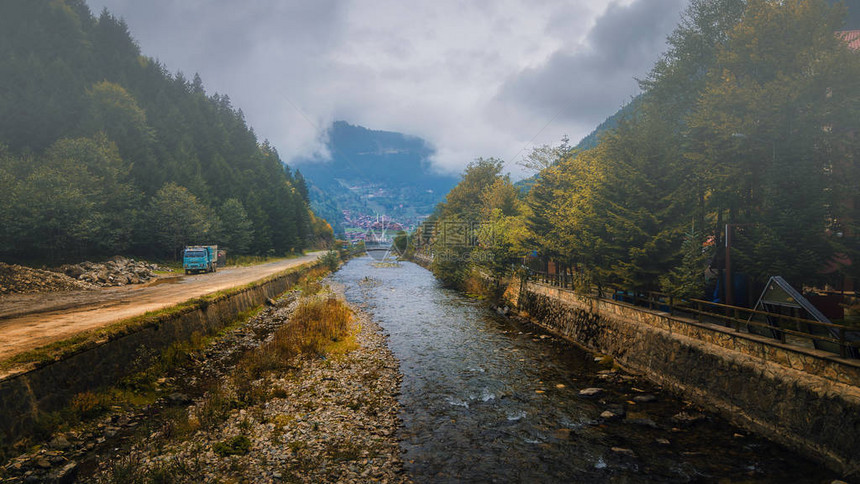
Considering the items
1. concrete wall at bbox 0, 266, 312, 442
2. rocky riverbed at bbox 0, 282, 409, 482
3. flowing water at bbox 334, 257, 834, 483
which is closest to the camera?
rocky riverbed at bbox 0, 282, 409, 482

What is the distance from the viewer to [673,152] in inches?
752

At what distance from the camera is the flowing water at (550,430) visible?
9062 mm

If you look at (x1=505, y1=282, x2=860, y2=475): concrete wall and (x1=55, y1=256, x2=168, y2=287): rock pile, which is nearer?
(x1=505, y1=282, x2=860, y2=475): concrete wall

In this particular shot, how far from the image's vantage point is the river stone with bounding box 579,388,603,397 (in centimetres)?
1392

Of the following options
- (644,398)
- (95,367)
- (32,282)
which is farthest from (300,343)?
(32,282)

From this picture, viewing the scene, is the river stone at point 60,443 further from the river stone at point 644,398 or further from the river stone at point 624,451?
the river stone at point 644,398

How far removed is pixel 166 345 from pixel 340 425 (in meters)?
9.88

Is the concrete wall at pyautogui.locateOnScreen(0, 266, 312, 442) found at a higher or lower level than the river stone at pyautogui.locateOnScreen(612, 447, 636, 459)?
higher

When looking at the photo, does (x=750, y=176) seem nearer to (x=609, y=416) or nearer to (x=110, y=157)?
(x=609, y=416)

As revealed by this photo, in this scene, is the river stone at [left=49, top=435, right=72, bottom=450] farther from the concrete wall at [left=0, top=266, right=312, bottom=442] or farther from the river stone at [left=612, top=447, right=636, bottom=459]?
the river stone at [left=612, top=447, right=636, bottom=459]

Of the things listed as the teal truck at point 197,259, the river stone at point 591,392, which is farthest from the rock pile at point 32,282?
the river stone at point 591,392

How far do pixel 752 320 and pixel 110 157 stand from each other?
70.3 meters

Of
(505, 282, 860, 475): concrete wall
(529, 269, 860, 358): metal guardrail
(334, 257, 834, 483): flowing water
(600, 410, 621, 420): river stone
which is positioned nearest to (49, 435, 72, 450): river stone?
(334, 257, 834, 483): flowing water

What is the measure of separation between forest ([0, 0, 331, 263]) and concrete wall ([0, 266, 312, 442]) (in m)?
30.3
